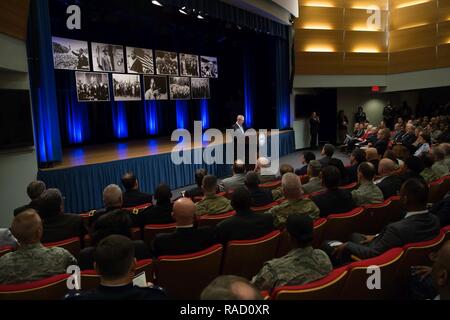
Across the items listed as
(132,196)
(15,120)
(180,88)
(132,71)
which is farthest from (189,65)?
(132,196)

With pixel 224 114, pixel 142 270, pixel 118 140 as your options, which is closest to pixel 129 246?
pixel 142 270

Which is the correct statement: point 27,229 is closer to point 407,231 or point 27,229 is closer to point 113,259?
point 113,259

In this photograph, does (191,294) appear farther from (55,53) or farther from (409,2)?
(409,2)

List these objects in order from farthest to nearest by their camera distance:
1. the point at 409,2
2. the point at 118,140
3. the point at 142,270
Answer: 1. the point at 409,2
2. the point at 118,140
3. the point at 142,270

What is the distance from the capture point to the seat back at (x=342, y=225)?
3246 millimetres

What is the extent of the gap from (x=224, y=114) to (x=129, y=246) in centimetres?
1338

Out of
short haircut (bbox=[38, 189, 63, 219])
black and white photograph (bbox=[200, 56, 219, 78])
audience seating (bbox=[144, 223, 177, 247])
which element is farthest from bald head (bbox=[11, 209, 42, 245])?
black and white photograph (bbox=[200, 56, 219, 78])

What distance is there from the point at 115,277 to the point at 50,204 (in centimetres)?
175

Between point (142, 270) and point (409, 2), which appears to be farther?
point (409, 2)

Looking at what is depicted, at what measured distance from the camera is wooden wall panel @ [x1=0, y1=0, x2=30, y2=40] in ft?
16.5

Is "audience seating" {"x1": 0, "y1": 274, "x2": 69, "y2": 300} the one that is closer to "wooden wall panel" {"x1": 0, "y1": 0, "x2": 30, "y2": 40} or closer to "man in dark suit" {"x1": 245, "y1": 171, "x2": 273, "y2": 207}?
"man in dark suit" {"x1": 245, "y1": 171, "x2": 273, "y2": 207}

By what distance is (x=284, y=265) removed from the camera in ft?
7.00

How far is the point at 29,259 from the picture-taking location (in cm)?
232
